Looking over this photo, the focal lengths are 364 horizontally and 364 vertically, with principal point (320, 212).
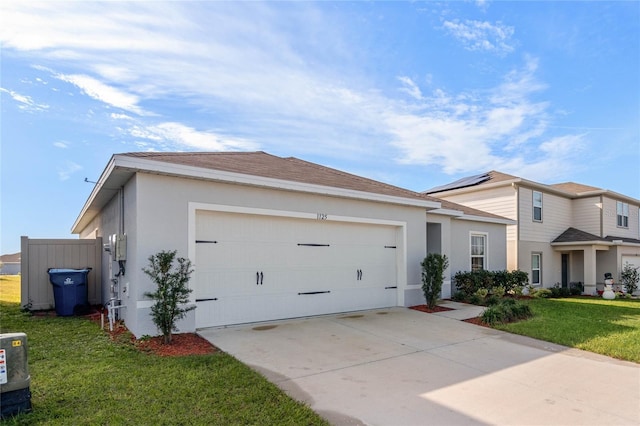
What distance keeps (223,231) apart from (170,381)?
3.47 meters

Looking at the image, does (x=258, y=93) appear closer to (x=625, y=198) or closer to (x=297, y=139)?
(x=297, y=139)

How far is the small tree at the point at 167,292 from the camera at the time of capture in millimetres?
5957

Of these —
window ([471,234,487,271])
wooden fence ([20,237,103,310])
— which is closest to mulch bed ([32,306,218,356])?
wooden fence ([20,237,103,310])

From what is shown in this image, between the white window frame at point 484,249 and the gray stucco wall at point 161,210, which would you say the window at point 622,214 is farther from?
the gray stucco wall at point 161,210

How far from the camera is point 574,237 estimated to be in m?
18.4

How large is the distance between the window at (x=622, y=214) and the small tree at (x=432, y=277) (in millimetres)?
17423

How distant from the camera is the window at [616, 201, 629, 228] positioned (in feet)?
68.2

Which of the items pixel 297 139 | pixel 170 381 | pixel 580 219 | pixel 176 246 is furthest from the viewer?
pixel 580 219

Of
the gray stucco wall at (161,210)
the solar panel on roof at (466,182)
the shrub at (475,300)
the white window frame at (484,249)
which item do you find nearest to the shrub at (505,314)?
the shrub at (475,300)

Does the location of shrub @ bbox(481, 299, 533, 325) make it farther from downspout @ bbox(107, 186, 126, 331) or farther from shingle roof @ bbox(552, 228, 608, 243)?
shingle roof @ bbox(552, 228, 608, 243)

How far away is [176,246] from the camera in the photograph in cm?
665

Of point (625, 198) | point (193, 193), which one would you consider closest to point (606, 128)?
point (625, 198)

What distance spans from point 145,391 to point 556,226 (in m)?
20.5

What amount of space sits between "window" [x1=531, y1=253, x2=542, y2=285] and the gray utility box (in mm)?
19004
